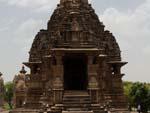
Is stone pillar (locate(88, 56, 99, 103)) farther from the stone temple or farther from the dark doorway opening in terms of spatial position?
the dark doorway opening

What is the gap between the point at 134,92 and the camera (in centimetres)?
5666

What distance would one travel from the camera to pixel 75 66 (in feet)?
79.4

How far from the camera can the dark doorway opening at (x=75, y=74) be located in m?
23.8

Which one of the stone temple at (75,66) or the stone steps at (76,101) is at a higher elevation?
the stone temple at (75,66)

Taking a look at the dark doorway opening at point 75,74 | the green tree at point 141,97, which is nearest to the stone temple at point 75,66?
the dark doorway opening at point 75,74

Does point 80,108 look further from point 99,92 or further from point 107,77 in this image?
point 107,77

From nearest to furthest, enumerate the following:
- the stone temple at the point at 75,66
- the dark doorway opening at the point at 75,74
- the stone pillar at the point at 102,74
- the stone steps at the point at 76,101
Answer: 1. the stone steps at the point at 76,101
2. the stone temple at the point at 75,66
3. the stone pillar at the point at 102,74
4. the dark doorway opening at the point at 75,74

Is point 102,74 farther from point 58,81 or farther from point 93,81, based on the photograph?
point 58,81

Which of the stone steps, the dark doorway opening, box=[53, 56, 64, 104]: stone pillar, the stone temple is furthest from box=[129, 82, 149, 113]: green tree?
box=[53, 56, 64, 104]: stone pillar

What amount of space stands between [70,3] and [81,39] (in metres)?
3.87

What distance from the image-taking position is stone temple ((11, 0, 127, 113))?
22062 millimetres

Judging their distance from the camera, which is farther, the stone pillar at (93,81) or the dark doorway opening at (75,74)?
the dark doorway opening at (75,74)

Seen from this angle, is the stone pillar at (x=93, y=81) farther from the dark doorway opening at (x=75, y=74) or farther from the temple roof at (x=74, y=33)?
the dark doorway opening at (x=75, y=74)

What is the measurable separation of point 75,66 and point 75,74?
485 mm
